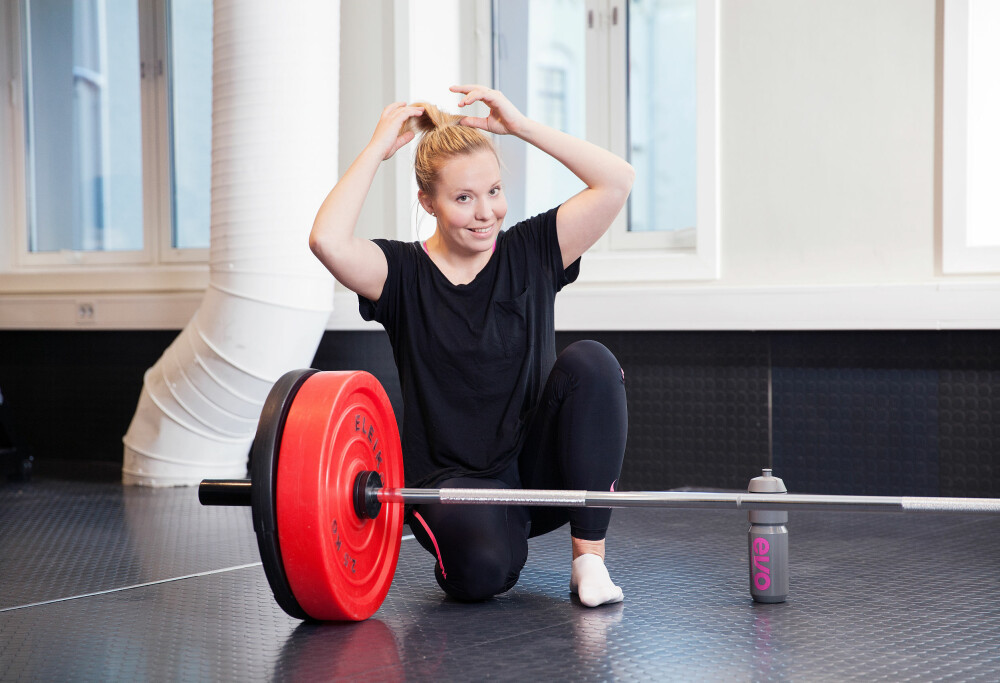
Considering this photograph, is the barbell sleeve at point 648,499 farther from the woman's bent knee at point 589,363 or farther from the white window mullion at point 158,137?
the white window mullion at point 158,137

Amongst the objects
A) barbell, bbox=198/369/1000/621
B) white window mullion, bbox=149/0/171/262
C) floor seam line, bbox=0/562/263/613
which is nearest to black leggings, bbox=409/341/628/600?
barbell, bbox=198/369/1000/621

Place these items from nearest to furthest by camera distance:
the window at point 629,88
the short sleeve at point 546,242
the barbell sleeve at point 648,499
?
1. the barbell sleeve at point 648,499
2. the short sleeve at point 546,242
3. the window at point 629,88

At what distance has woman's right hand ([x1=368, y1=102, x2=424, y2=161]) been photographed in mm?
1408

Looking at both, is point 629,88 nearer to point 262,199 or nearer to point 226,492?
point 262,199

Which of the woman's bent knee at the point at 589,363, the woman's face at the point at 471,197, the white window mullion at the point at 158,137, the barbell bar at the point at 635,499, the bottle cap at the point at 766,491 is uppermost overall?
the white window mullion at the point at 158,137

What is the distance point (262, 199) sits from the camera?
2488 mm

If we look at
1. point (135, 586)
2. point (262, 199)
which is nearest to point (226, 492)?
point (135, 586)

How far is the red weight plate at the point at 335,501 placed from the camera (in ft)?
4.00

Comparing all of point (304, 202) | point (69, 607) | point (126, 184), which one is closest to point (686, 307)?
point (304, 202)

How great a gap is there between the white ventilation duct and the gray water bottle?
58.7 inches

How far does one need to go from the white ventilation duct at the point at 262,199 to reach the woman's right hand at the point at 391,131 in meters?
1.10

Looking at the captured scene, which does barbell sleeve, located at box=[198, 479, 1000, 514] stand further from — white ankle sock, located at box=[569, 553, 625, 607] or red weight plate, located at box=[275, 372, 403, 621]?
white ankle sock, located at box=[569, 553, 625, 607]

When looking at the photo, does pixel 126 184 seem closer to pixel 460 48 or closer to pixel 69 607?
pixel 460 48

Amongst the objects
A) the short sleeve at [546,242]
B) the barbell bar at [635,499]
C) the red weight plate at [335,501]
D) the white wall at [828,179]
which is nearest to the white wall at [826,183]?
the white wall at [828,179]
